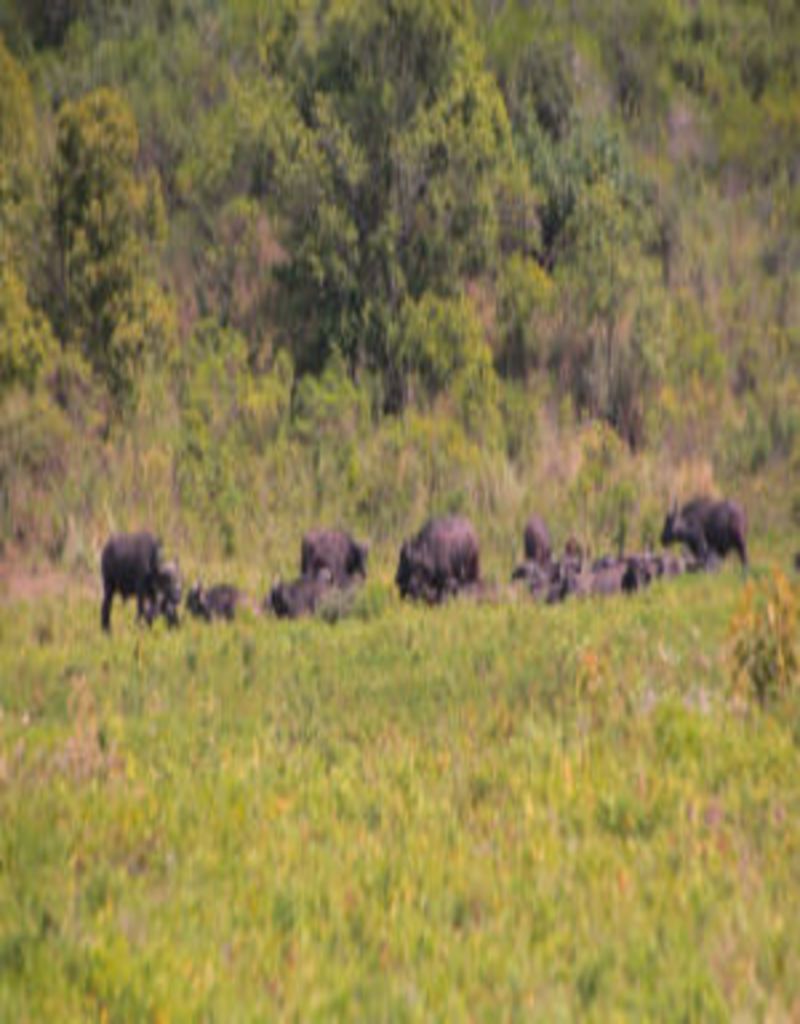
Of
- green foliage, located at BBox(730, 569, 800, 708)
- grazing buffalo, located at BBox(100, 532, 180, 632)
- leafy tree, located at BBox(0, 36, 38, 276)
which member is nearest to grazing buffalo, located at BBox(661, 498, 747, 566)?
grazing buffalo, located at BBox(100, 532, 180, 632)

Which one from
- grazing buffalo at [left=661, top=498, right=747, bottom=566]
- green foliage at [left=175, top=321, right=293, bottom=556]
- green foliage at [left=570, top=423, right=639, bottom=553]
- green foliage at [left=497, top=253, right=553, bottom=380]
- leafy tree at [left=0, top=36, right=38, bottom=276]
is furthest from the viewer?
green foliage at [left=497, top=253, right=553, bottom=380]

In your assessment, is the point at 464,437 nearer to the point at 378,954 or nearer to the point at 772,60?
the point at 378,954

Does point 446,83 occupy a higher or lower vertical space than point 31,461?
higher

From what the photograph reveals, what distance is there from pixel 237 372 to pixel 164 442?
9.93 feet

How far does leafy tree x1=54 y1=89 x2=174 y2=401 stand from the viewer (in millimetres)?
22703

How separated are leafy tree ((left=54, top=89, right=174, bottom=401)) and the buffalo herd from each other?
7.94 metres

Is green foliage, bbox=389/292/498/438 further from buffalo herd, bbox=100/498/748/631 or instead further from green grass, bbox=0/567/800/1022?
green grass, bbox=0/567/800/1022

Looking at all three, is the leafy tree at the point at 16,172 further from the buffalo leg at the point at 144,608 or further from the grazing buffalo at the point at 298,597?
A: the grazing buffalo at the point at 298,597

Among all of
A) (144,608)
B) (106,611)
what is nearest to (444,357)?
(144,608)

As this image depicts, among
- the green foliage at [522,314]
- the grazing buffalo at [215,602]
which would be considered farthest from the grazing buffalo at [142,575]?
the green foliage at [522,314]

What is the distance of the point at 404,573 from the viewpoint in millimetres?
15484

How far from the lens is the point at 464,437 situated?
23094 millimetres

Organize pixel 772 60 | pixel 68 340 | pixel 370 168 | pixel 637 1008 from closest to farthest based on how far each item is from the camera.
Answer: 1. pixel 637 1008
2. pixel 68 340
3. pixel 370 168
4. pixel 772 60

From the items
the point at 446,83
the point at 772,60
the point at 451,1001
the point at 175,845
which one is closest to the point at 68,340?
the point at 446,83
